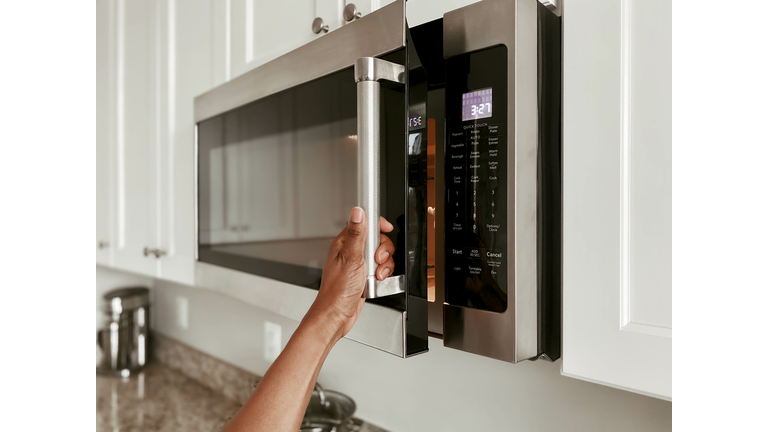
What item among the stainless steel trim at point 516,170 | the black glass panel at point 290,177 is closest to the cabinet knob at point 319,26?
the black glass panel at point 290,177

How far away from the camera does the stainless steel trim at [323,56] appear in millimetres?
522

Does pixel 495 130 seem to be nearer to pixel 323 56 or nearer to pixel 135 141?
pixel 323 56

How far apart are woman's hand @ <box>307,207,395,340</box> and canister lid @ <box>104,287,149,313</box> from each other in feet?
5.47

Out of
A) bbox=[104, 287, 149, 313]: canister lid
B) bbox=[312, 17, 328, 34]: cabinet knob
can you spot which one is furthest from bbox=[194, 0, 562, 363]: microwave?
bbox=[104, 287, 149, 313]: canister lid

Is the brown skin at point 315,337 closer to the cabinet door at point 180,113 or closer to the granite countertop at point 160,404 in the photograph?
the cabinet door at point 180,113

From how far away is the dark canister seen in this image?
1.82 metres

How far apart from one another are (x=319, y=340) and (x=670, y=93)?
17.6 inches

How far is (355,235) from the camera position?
0.48 m

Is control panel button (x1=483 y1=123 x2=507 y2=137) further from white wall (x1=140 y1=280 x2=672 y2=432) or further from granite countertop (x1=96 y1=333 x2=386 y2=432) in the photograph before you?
granite countertop (x1=96 y1=333 x2=386 y2=432)

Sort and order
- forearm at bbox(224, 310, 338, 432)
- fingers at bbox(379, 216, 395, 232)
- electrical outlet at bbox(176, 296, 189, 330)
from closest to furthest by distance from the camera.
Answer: forearm at bbox(224, 310, 338, 432) → fingers at bbox(379, 216, 395, 232) → electrical outlet at bbox(176, 296, 189, 330)

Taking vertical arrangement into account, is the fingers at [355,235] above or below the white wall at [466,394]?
above

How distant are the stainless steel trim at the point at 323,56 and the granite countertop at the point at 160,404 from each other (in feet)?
3.24

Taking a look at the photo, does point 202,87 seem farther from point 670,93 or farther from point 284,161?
point 670,93
